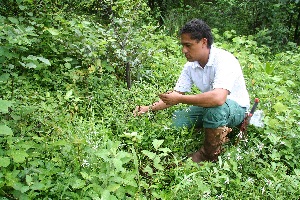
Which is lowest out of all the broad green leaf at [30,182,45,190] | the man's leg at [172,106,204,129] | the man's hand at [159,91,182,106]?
the man's leg at [172,106,204,129]

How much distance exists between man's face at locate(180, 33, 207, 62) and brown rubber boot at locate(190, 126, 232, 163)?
2.33 ft

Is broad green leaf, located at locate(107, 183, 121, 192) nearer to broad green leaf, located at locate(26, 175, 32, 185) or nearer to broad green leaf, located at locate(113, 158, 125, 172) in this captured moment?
broad green leaf, located at locate(113, 158, 125, 172)

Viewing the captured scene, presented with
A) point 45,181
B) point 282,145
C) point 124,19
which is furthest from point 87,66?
point 282,145

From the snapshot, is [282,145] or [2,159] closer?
[2,159]

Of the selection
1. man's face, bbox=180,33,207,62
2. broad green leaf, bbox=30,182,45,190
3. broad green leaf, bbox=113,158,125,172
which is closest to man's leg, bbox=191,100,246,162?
man's face, bbox=180,33,207,62

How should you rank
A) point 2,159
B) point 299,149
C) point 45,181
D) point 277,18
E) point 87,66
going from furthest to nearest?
point 277,18 < point 87,66 < point 299,149 < point 45,181 < point 2,159

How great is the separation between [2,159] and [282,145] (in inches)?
96.8

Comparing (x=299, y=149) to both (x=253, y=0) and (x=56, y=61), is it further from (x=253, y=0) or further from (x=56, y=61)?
(x=253, y=0)

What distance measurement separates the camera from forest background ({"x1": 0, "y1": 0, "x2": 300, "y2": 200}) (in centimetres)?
228

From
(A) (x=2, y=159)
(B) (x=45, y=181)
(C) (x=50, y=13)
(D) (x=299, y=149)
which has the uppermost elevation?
(C) (x=50, y=13)

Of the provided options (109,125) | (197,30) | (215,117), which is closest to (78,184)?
(109,125)

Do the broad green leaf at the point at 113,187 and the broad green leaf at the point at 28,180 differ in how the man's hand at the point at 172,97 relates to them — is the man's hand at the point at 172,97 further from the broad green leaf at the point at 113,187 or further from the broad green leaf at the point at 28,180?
the broad green leaf at the point at 28,180

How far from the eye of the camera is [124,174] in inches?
89.7

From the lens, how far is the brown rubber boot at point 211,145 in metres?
3.04
